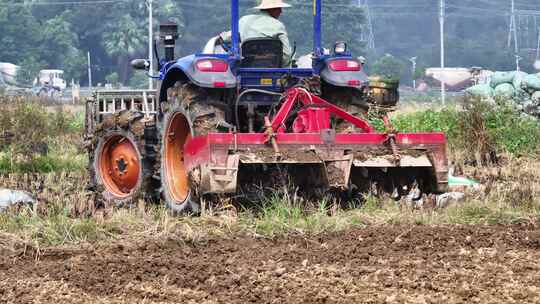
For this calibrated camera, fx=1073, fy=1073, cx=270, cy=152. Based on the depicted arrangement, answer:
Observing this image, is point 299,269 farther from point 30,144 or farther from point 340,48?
point 30,144

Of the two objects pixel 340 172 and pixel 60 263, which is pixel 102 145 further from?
pixel 60 263

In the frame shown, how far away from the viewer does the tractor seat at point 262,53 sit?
9.67m

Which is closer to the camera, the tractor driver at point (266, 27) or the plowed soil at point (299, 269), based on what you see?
the plowed soil at point (299, 269)

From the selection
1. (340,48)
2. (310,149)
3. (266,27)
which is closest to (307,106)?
(310,149)

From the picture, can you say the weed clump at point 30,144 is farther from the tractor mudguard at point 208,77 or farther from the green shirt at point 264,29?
the tractor mudguard at point 208,77

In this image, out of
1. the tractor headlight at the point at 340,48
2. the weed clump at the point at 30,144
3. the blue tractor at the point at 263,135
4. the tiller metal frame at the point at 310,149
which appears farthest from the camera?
the weed clump at the point at 30,144

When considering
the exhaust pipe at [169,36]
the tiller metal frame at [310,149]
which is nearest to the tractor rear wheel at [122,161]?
the exhaust pipe at [169,36]

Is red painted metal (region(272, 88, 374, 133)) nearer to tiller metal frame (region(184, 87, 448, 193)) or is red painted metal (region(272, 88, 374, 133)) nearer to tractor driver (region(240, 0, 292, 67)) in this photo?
tiller metal frame (region(184, 87, 448, 193))

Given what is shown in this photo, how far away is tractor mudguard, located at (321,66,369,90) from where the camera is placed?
979cm

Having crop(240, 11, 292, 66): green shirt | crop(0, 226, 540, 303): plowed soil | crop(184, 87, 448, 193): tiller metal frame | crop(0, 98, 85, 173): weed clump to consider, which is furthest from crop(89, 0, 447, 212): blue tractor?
crop(0, 98, 85, 173): weed clump

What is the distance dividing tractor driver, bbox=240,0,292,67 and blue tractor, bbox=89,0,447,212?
170 mm

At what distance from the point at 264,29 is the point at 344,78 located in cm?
86

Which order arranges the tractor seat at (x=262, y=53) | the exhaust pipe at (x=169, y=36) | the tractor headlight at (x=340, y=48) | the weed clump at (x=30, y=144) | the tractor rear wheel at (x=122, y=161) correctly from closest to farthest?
the tractor seat at (x=262, y=53), the tractor headlight at (x=340, y=48), the tractor rear wheel at (x=122, y=161), the exhaust pipe at (x=169, y=36), the weed clump at (x=30, y=144)

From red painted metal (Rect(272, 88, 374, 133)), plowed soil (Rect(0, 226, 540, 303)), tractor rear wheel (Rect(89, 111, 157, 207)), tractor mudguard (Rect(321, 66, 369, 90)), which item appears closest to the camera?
plowed soil (Rect(0, 226, 540, 303))
